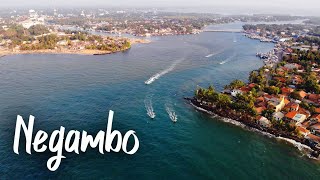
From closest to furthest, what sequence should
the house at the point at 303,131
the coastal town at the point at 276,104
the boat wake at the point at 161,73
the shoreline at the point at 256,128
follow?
the shoreline at the point at 256,128
the house at the point at 303,131
the coastal town at the point at 276,104
the boat wake at the point at 161,73

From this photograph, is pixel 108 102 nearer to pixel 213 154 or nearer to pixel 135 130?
pixel 135 130

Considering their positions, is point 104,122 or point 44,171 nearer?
point 44,171

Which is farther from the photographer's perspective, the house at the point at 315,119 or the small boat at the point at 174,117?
the house at the point at 315,119

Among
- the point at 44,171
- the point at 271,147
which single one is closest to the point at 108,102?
the point at 44,171

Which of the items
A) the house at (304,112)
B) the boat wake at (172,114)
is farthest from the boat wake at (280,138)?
the house at (304,112)

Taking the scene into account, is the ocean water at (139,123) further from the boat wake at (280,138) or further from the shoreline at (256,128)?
the shoreline at (256,128)
